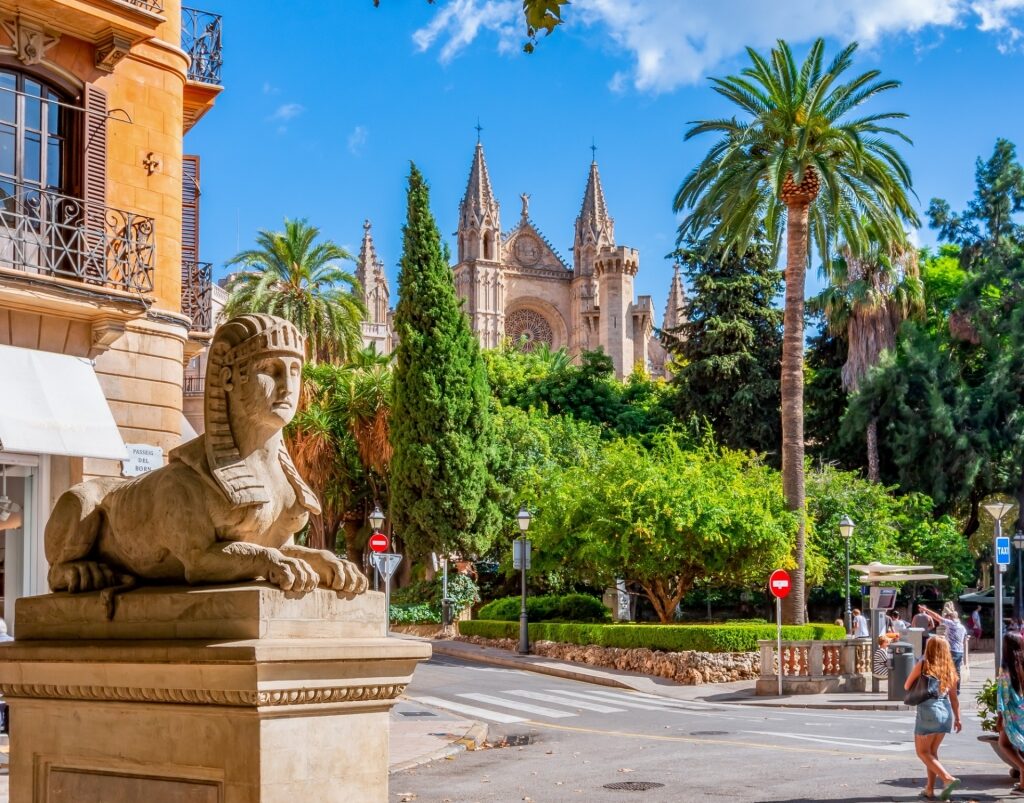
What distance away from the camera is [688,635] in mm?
30922

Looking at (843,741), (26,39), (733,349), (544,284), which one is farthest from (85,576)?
(544,284)

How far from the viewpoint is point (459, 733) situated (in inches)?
747

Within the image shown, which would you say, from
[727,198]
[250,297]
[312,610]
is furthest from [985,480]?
[312,610]

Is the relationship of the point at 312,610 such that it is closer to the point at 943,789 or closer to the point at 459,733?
the point at 943,789

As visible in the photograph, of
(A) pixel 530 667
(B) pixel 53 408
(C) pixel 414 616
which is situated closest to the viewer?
(B) pixel 53 408

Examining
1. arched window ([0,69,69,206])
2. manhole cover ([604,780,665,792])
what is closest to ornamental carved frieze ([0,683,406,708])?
manhole cover ([604,780,665,792])

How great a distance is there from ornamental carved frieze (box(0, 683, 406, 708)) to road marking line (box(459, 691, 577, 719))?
17869 mm

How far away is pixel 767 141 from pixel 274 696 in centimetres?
3020

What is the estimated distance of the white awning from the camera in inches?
642

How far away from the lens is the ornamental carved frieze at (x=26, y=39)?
17.4 meters

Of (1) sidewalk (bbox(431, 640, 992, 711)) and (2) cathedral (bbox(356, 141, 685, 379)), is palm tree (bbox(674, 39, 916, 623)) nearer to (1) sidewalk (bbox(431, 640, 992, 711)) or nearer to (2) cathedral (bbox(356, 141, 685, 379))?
(1) sidewalk (bbox(431, 640, 992, 711))

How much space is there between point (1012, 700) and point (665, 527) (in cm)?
1890

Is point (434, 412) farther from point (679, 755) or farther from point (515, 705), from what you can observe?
point (679, 755)

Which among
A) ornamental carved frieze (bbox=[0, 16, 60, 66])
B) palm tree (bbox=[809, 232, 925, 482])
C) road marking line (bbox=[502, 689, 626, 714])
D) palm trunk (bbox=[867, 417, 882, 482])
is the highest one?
palm tree (bbox=[809, 232, 925, 482])
